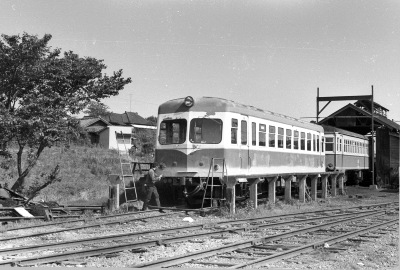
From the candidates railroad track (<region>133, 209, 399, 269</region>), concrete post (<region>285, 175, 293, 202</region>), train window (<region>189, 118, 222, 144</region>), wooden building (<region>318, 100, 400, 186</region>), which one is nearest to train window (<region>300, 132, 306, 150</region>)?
concrete post (<region>285, 175, 293, 202</region>)

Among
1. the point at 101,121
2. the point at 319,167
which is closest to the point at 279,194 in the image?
the point at 319,167

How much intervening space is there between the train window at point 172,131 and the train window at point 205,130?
0.97 ft

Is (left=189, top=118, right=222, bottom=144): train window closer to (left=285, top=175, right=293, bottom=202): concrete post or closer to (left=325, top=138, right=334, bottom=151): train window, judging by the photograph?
(left=285, top=175, right=293, bottom=202): concrete post

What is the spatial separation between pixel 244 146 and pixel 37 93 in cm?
636

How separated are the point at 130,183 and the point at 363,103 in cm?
2556

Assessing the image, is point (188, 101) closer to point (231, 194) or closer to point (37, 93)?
point (231, 194)

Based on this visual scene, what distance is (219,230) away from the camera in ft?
35.0

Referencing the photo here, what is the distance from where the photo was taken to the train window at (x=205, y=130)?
14812 millimetres

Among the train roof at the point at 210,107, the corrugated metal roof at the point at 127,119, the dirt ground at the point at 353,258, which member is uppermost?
the corrugated metal roof at the point at 127,119

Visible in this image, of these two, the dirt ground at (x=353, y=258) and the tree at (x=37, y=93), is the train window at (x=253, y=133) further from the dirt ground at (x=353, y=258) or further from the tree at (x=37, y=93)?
the dirt ground at (x=353, y=258)

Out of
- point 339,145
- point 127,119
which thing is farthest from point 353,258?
point 127,119

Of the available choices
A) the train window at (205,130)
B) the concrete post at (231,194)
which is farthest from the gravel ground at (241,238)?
the train window at (205,130)

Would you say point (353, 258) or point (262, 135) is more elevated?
point (262, 135)

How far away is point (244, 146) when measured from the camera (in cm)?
1543
